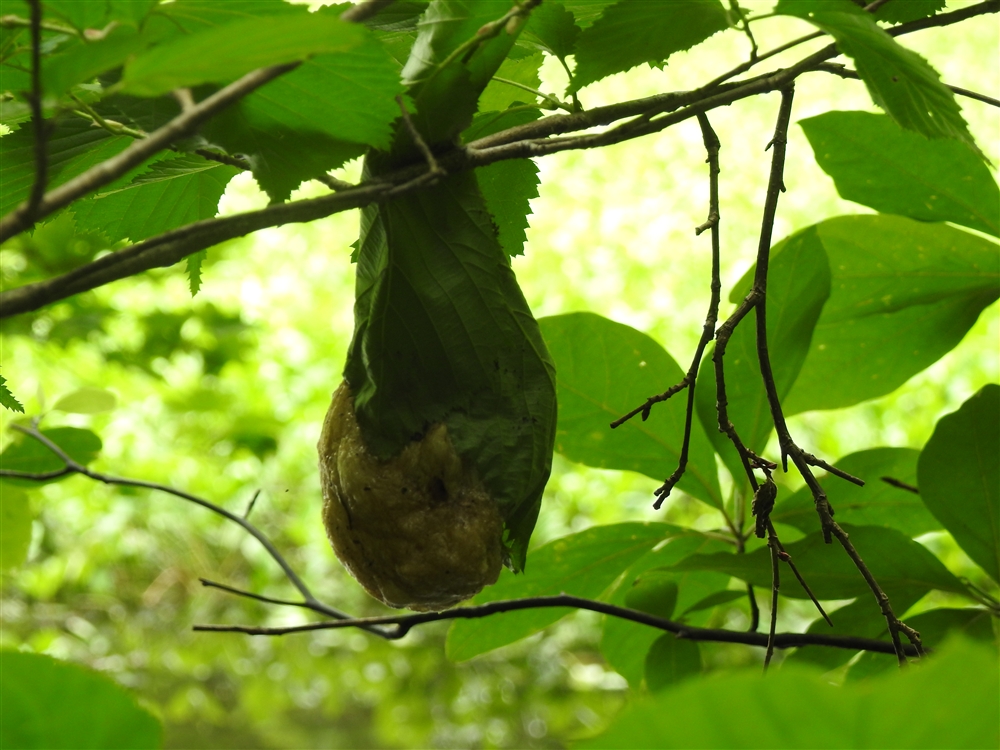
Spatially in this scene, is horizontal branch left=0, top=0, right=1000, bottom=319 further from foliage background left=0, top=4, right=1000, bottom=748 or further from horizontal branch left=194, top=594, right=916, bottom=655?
foliage background left=0, top=4, right=1000, bottom=748

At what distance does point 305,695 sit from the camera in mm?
1644

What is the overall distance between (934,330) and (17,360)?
55.5 inches

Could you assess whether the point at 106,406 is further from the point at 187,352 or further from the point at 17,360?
the point at 17,360

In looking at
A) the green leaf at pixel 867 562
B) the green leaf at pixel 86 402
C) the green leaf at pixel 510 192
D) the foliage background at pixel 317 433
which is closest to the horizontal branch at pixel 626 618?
the green leaf at pixel 867 562

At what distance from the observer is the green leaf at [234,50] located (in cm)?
16

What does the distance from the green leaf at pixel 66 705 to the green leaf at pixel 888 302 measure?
1.24 feet

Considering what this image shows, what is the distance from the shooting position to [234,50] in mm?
156

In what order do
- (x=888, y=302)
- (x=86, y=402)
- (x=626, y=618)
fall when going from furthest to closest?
(x=86, y=402), (x=888, y=302), (x=626, y=618)

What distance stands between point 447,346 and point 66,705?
0.13m

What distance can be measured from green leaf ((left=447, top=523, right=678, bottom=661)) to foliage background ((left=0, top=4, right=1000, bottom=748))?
0.81 meters

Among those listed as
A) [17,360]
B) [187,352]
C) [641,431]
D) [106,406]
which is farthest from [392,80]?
[17,360]

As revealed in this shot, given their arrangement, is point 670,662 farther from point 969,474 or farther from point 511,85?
point 511,85

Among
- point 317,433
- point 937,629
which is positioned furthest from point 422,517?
point 317,433

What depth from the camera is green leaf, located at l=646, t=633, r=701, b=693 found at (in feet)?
1.28
